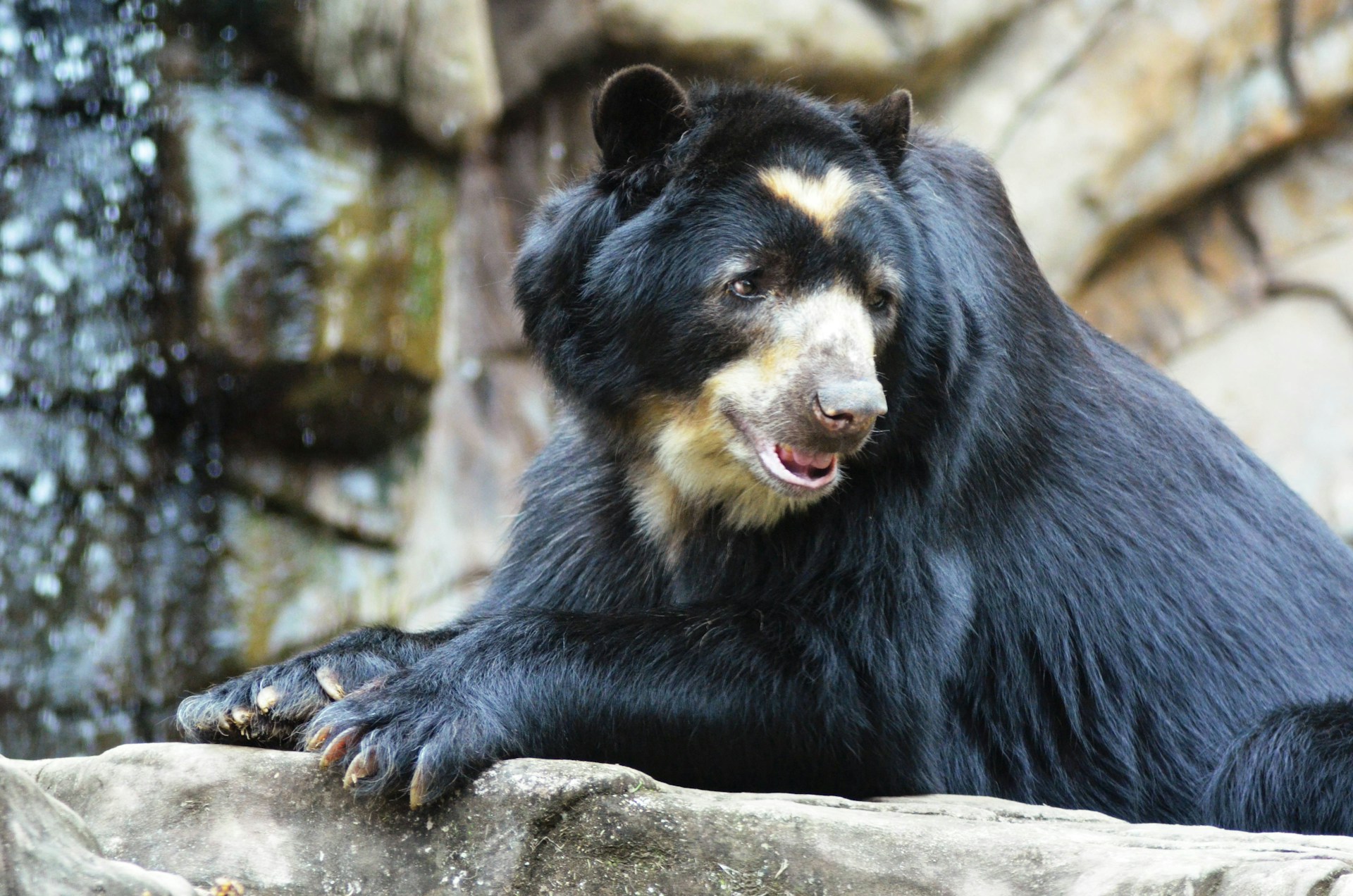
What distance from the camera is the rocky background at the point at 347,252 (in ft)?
25.4

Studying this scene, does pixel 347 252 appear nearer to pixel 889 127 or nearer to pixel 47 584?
pixel 47 584

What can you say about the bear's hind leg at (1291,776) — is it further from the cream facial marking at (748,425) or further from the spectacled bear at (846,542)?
the cream facial marking at (748,425)

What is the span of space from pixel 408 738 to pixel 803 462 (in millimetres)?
1087

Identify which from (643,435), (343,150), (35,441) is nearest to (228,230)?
(343,150)

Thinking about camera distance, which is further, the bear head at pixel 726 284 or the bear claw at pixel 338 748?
the bear head at pixel 726 284

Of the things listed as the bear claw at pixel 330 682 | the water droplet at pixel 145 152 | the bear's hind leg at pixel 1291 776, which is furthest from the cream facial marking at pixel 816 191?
the water droplet at pixel 145 152

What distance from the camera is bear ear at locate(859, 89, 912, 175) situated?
12.4ft

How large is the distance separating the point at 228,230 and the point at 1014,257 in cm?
472

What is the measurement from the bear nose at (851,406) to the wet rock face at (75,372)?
5.45m

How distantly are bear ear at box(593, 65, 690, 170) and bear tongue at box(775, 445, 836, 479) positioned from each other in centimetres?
82

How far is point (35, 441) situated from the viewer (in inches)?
313

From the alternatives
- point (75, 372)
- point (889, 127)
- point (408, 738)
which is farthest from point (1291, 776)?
point (75, 372)

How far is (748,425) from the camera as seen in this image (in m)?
3.58

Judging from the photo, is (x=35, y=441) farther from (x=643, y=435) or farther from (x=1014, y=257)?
(x=1014, y=257)
